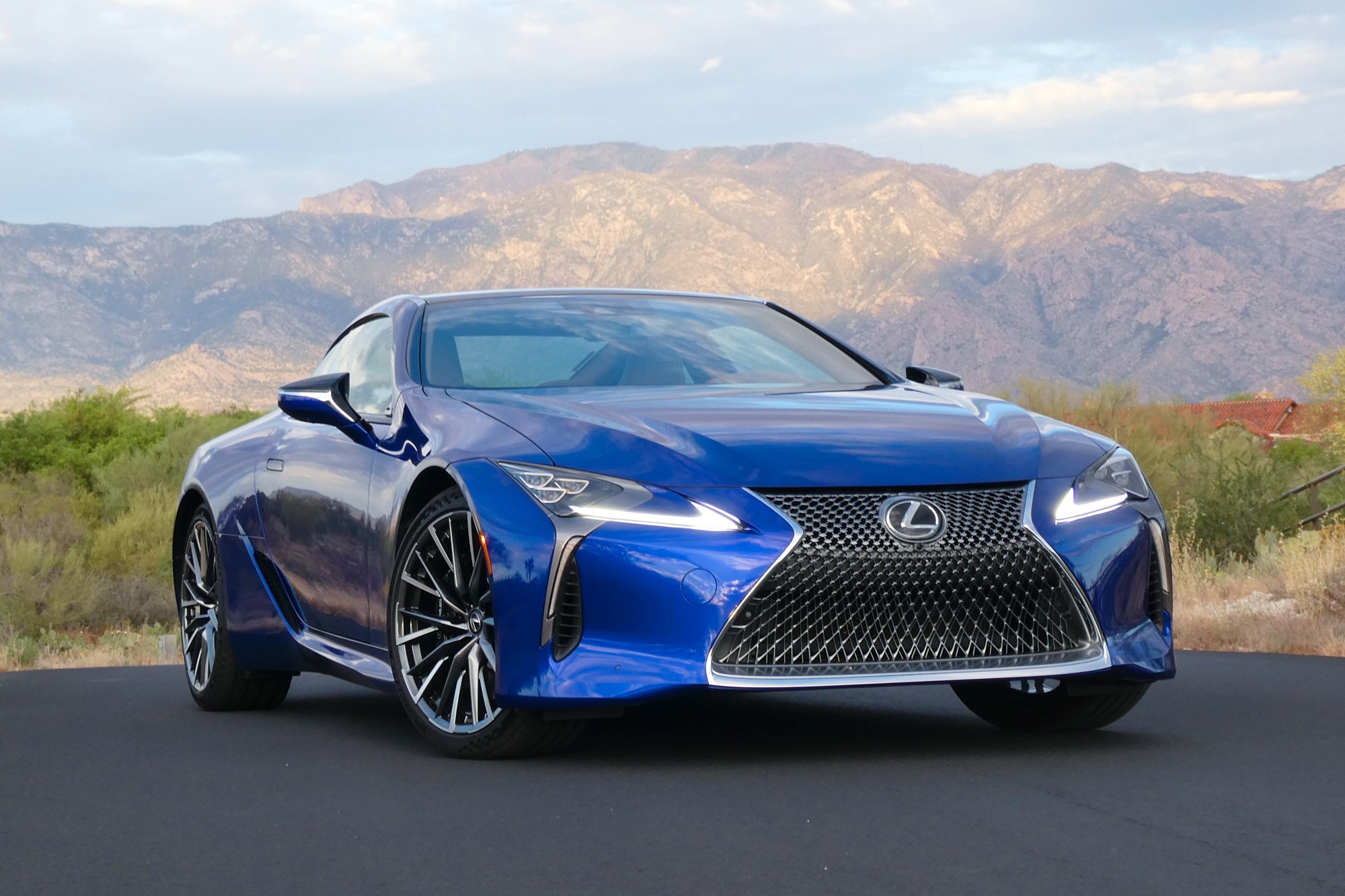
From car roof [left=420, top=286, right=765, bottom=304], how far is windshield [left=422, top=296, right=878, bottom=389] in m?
0.04

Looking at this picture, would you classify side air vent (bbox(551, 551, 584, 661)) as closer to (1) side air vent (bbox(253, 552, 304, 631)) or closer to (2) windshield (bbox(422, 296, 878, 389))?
(2) windshield (bbox(422, 296, 878, 389))

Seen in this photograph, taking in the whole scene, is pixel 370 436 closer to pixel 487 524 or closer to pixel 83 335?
pixel 487 524

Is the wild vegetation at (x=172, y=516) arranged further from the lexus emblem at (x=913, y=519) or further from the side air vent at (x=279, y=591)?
the side air vent at (x=279, y=591)

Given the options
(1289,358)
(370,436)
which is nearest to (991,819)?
(370,436)

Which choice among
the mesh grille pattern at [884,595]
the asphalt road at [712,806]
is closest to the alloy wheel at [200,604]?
the asphalt road at [712,806]

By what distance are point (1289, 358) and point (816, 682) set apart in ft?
563

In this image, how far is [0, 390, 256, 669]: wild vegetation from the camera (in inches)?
1116

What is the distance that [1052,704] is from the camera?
19.6 ft

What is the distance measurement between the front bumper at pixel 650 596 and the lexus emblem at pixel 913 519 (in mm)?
280

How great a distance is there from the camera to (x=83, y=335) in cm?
18000

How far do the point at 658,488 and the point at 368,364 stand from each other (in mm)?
2246

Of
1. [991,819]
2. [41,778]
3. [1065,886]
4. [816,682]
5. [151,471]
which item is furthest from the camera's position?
[151,471]

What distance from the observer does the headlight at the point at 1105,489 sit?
5.32 meters

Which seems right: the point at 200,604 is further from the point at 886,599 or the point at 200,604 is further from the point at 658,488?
the point at 886,599
